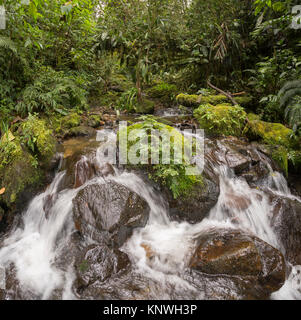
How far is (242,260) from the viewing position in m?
2.75

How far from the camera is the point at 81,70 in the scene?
7922 mm

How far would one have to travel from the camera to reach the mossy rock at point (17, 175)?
3.76 meters

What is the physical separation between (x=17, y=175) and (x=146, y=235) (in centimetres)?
265

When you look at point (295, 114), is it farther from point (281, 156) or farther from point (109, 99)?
point (109, 99)

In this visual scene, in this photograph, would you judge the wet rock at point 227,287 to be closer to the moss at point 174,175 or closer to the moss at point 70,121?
the moss at point 174,175

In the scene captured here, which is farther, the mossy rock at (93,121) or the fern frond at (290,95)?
the mossy rock at (93,121)

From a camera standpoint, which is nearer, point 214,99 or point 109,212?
point 109,212

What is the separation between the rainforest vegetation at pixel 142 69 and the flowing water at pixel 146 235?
1.92ft

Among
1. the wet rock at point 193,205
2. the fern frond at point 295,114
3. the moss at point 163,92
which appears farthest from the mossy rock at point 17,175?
the moss at point 163,92

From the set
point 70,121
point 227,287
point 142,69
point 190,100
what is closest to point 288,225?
point 227,287

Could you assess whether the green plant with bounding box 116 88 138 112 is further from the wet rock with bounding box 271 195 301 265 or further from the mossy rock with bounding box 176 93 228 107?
the wet rock with bounding box 271 195 301 265

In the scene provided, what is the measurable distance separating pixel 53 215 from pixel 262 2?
18.1ft

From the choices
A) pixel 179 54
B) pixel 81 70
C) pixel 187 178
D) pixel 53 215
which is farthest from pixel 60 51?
pixel 187 178
